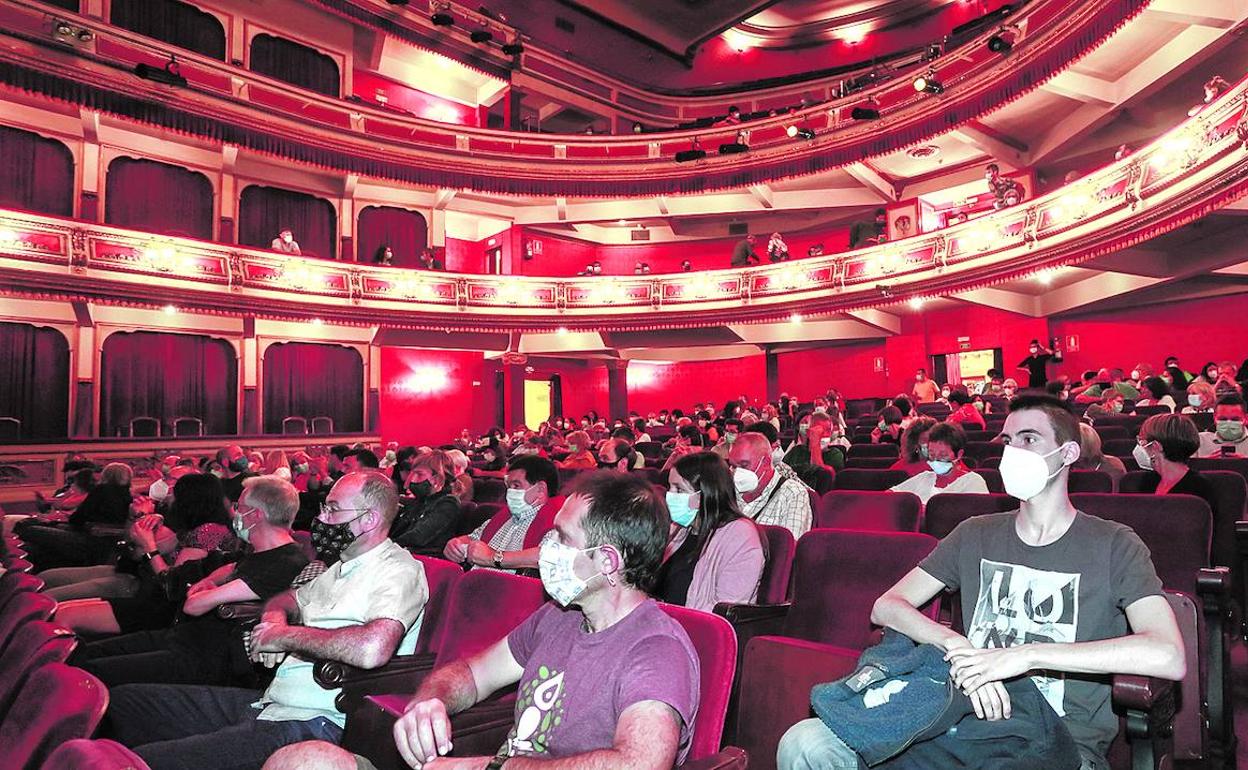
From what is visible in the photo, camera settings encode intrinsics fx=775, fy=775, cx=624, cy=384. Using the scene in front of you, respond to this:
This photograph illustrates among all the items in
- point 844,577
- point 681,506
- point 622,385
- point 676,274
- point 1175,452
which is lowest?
point 844,577

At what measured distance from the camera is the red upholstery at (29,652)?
1.74m

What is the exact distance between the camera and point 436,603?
2.62 m

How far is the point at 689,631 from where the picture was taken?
1698mm

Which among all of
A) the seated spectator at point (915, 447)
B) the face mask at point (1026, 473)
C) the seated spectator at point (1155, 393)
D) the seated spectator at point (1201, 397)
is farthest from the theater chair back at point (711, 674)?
the seated spectator at point (1155, 393)

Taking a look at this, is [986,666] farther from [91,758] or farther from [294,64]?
[294,64]

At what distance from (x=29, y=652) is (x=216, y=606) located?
0.89 m

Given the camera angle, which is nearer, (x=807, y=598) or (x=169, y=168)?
(x=807, y=598)

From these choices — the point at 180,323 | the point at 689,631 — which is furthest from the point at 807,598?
the point at 180,323

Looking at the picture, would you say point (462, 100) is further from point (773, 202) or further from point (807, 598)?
point (807, 598)

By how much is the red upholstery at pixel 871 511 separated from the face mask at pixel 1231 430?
2.70m

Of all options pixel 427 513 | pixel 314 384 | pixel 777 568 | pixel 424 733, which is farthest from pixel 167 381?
pixel 424 733

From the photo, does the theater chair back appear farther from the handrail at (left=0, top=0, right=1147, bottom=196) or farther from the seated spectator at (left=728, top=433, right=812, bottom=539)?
the handrail at (left=0, top=0, right=1147, bottom=196)

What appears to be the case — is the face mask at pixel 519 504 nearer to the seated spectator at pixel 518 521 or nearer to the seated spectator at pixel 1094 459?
the seated spectator at pixel 518 521

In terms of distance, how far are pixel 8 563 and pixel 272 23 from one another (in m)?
14.6
